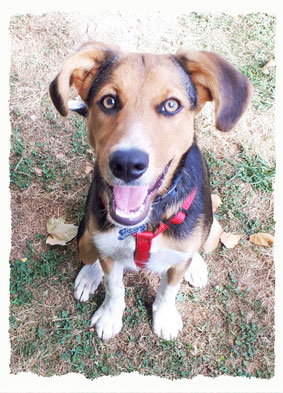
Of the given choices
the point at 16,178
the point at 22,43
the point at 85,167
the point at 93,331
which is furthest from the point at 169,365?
the point at 22,43

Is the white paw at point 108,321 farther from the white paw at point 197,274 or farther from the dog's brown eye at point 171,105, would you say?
the dog's brown eye at point 171,105

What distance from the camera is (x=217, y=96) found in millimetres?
2631

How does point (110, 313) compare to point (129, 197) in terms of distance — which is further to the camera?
point (110, 313)

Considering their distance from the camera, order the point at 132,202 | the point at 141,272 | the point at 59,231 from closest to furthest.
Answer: the point at 132,202 → the point at 141,272 → the point at 59,231

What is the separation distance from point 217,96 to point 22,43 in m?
4.29

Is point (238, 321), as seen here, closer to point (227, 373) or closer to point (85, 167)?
point (227, 373)

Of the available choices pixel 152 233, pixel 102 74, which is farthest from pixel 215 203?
pixel 102 74

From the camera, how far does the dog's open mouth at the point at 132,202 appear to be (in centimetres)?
271

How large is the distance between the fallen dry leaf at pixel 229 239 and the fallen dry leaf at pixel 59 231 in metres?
1.86

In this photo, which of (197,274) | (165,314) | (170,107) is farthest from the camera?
(197,274)

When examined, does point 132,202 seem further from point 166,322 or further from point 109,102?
point 166,322

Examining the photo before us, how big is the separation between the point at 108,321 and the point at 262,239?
2164 millimetres

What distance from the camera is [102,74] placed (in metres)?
2.83

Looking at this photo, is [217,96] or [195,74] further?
[195,74]
